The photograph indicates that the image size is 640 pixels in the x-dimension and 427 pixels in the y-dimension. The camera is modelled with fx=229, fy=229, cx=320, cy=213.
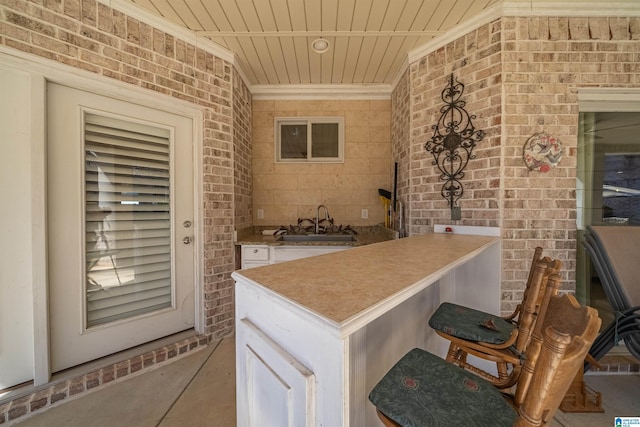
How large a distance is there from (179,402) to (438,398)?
5.65 feet

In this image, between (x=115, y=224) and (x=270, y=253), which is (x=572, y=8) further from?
(x=115, y=224)

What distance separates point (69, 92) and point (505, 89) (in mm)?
3228

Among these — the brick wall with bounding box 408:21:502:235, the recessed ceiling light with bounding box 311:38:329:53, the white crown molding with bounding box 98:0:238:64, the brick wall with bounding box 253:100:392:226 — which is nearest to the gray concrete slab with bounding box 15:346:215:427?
the brick wall with bounding box 253:100:392:226

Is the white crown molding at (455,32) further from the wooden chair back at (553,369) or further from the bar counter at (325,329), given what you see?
the wooden chair back at (553,369)

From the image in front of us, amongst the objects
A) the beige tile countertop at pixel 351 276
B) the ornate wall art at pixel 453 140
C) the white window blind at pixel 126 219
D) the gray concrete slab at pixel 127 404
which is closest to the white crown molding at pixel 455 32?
the ornate wall art at pixel 453 140

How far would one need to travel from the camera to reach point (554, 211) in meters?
1.75

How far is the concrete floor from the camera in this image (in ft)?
4.66

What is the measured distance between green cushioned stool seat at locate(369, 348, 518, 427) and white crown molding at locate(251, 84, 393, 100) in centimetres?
298

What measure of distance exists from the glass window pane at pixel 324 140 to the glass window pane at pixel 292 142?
0.14m

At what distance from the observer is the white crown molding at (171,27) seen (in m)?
1.74

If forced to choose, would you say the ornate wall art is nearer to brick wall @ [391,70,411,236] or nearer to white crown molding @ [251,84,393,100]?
brick wall @ [391,70,411,236]

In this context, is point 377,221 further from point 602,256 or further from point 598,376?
point 598,376

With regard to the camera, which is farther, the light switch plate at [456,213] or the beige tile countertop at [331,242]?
the beige tile countertop at [331,242]

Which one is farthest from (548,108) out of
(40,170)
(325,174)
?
(40,170)
